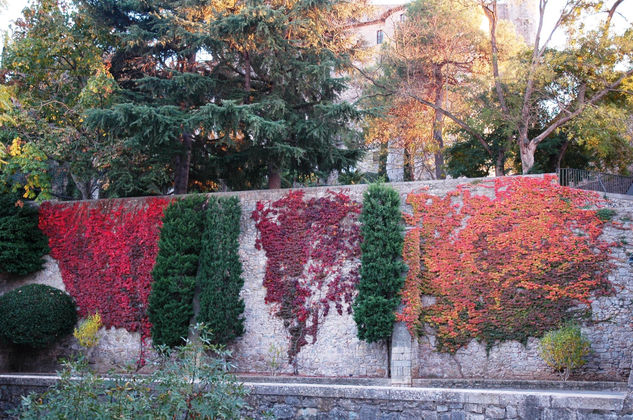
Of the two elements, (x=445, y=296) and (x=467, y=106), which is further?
(x=467, y=106)

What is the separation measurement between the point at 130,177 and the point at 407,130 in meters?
10.8

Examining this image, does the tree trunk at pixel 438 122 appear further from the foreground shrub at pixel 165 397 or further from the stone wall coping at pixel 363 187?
the foreground shrub at pixel 165 397

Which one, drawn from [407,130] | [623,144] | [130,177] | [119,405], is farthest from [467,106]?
[119,405]

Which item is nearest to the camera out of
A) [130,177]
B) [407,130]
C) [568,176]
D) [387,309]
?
[387,309]

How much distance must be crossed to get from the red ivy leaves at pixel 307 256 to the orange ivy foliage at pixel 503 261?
57.9 inches

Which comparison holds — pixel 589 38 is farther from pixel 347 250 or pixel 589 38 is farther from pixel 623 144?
pixel 347 250

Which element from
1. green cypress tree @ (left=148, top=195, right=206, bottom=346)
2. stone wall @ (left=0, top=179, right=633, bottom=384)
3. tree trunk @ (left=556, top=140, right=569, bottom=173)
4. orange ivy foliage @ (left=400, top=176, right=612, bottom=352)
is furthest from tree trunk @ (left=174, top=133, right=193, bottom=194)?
tree trunk @ (left=556, top=140, right=569, bottom=173)

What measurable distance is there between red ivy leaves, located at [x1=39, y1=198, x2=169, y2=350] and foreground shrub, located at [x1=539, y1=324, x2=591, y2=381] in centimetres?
931

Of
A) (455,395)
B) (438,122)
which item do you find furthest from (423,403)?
(438,122)

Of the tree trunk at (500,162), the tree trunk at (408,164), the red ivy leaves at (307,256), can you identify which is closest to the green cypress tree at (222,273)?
the red ivy leaves at (307,256)

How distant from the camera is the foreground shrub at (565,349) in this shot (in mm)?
12188

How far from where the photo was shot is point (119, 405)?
6.71m

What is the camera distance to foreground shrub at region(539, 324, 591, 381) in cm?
1219

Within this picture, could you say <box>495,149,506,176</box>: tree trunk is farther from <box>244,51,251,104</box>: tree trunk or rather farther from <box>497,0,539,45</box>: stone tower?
<box>497,0,539,45</box>: stone tower
